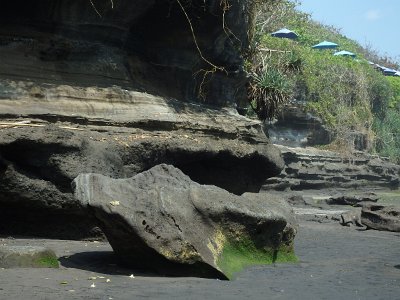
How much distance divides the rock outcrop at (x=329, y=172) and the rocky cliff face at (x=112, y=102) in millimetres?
10564

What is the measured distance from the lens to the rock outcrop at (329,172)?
2611cm

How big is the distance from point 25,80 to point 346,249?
5.18 metres

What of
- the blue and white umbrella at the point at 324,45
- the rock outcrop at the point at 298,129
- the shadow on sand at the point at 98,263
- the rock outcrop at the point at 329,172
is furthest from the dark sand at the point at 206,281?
the blue and white umbrella at the point at 324,45

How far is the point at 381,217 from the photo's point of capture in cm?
1505

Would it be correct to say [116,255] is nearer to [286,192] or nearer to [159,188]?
[159,188]

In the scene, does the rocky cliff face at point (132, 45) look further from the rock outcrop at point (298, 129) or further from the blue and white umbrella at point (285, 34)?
the blue and white umbrella at point (285, 34)

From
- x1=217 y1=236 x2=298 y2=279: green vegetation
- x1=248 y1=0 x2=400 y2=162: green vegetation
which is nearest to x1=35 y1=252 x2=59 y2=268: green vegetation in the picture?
x1=217 y1=236 x2=298 y2=279: green vegetation

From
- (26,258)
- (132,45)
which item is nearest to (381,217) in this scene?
(132,45)

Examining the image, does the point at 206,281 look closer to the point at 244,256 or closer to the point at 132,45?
the point at 244,256

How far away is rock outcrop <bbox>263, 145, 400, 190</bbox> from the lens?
85.7 feet

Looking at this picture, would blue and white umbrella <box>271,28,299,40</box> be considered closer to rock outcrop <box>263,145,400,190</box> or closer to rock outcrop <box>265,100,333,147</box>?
rock outcrop <box>265,100,333,147</box>

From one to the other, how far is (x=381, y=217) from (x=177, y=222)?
8427 mm

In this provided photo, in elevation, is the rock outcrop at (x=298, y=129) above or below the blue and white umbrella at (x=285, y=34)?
below

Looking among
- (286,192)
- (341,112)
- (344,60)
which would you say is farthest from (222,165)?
(344,60)
